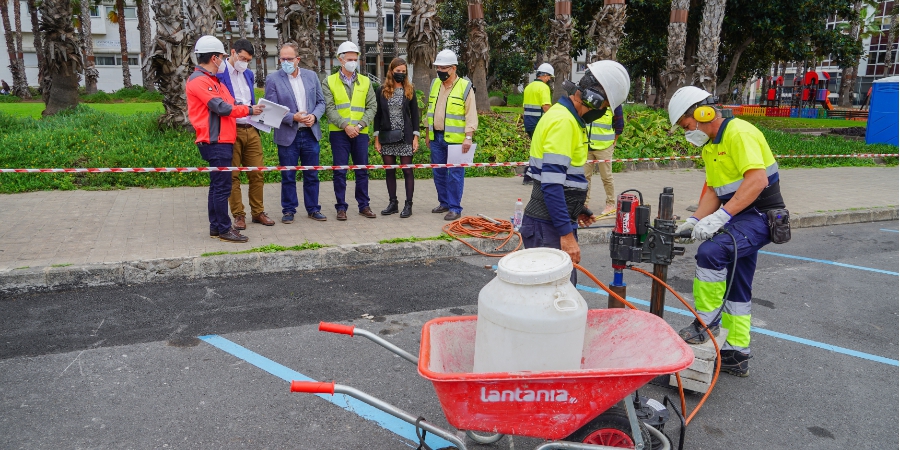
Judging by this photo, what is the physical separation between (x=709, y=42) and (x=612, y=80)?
46.3ft

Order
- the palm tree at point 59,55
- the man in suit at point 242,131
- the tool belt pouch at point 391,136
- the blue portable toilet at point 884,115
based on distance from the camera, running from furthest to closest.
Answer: the blue portable toilet at point 884,115 < the palm tree at point 59,55 < the tool belt pouch at point 391,136 < the man in suit at point 242,131

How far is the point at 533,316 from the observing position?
267 centimetres

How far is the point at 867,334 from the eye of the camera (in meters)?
4.84

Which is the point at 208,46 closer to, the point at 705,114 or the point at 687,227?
the point at 705,114

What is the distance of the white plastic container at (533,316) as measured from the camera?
2.68 m

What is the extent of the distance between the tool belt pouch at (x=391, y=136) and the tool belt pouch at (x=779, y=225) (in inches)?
185

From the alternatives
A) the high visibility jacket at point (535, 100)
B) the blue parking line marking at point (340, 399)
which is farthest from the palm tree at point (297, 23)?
the blue parking line marking at point (340, 399)

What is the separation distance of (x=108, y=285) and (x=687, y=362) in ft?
16.6

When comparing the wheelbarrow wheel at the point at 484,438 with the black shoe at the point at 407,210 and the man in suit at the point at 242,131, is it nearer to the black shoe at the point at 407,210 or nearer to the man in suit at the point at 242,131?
the man in suit at the point at 242,131

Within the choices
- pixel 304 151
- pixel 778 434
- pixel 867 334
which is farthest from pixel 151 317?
pixel 867 334

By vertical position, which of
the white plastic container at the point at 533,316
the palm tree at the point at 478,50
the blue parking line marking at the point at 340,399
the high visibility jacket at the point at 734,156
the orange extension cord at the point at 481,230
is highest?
the palm tree at the point at 478,50

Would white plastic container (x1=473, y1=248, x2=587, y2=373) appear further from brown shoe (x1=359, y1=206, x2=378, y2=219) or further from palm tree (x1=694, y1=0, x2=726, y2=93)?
palm tree (x1=694, y1=0, x2=726, y2=93)

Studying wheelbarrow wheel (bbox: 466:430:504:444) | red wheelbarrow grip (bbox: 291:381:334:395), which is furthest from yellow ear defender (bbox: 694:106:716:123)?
red wheelbarrow grip (bbox: 291:381:334:395)

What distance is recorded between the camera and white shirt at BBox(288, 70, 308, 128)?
23.8 ft
